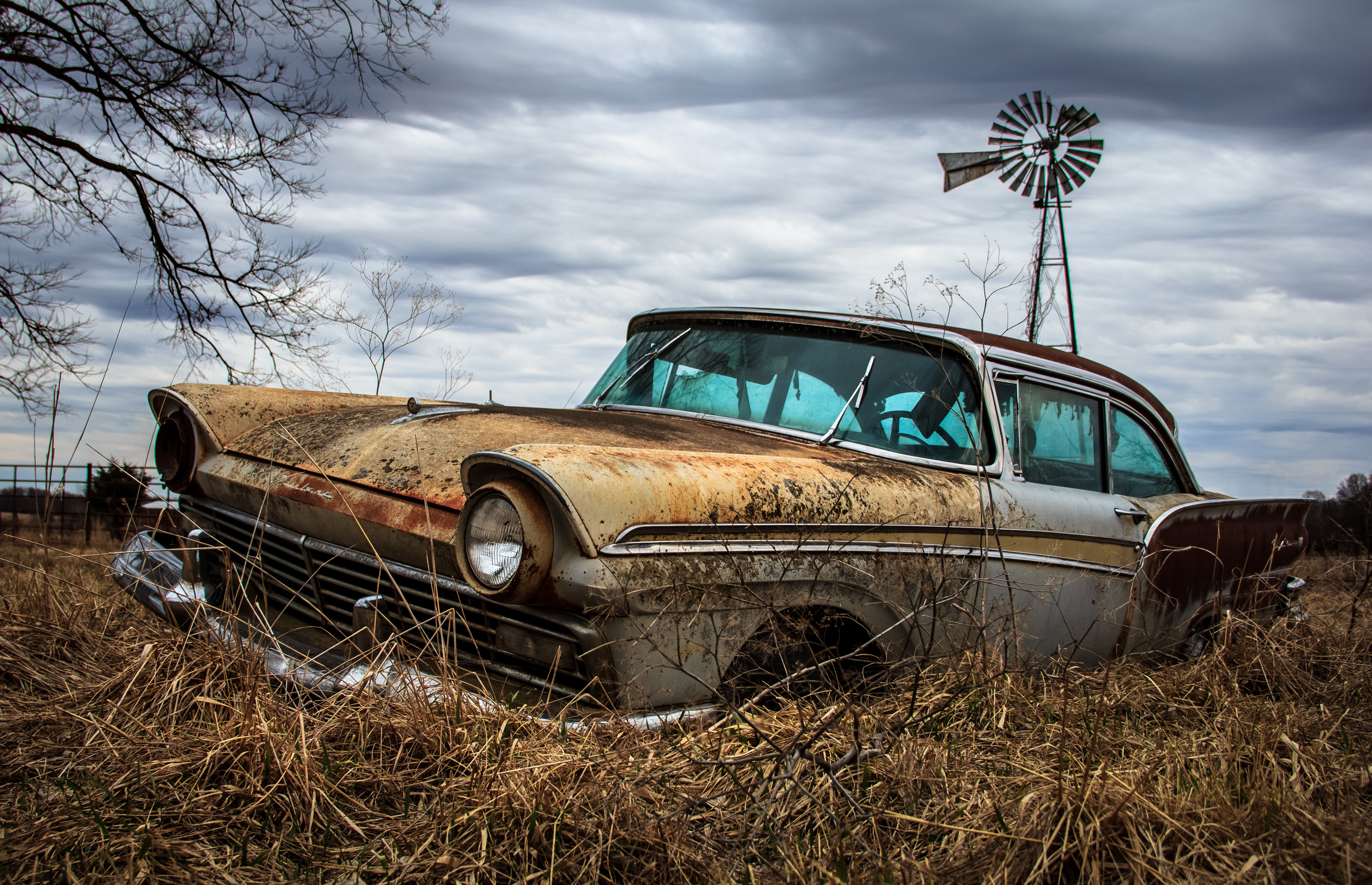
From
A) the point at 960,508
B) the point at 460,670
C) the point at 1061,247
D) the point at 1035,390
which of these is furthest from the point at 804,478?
the point at 1061,247

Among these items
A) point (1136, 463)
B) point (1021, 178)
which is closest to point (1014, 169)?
point (1021, 178)

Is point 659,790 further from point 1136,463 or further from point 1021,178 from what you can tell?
point 1021,178

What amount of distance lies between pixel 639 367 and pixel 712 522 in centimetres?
182

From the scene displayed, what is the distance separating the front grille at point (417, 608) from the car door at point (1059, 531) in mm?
1306

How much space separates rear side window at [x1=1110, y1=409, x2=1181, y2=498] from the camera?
370cm

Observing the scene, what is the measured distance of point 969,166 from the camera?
41.8ft

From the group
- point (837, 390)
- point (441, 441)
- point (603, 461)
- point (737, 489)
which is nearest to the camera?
point (603, 461)

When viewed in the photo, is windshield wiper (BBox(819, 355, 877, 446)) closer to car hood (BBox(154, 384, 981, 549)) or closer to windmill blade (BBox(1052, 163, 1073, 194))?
car hood (BBox(154, 384, 981, 549))

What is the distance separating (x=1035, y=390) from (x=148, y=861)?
298 cm

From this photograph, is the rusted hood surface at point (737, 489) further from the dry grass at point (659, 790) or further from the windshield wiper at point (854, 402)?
the dry grass at point (659, 790)

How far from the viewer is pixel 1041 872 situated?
1.62m

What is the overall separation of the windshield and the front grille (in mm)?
1350

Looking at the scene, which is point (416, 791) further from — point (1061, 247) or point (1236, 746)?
point (1061, 247)

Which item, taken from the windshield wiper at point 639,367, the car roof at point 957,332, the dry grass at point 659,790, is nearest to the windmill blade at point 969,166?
the car roof at point 957,332
